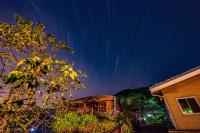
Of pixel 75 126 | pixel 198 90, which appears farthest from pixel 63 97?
pixel 75 126

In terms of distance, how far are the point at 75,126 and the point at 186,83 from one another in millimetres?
12178

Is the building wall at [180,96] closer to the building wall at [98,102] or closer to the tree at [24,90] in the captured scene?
the tree at [24,90]

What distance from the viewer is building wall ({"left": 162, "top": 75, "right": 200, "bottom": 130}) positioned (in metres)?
13.3

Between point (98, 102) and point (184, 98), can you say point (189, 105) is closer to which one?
point (184, 98)

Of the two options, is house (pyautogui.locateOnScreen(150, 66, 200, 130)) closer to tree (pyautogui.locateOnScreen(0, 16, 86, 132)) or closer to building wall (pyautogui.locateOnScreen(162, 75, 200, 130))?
building wall (pyautogui.locateOnScreen(162, 75, 200, 130))

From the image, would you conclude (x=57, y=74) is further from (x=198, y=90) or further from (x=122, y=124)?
(x=122, y=124)

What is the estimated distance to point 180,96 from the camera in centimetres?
1419

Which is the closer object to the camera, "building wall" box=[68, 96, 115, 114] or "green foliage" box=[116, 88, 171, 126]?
"green foliage" box=[116, 88, 171, 126]

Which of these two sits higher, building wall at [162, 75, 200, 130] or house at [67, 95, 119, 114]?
house at [67, 95, 119, 114]

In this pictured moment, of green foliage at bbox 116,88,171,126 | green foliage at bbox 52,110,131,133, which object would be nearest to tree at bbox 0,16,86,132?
green foliage at bbox 52,110,131,133

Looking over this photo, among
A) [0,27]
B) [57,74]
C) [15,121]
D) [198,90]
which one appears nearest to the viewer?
[15,121]

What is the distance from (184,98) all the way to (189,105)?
1.82ft

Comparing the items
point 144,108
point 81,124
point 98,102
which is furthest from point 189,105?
point 144,108

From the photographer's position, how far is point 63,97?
498 cm
